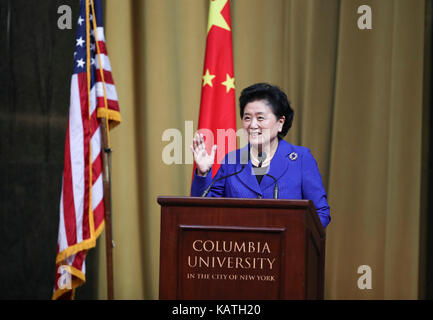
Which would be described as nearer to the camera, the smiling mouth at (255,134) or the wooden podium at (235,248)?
the wooden podium at (235,248)

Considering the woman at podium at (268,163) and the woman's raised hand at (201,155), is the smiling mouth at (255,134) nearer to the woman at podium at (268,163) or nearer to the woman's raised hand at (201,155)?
the woman at podium at (268,163)

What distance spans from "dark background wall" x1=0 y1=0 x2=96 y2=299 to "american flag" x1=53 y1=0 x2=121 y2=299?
1152 millimetres

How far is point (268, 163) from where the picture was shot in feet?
8.50

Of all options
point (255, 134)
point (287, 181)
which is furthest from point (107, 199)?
point (287, 181)

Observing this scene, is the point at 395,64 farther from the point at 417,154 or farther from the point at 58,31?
the point at 58,31

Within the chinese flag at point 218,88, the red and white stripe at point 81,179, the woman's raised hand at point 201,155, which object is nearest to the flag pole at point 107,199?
the red and white stripe at point 81,179

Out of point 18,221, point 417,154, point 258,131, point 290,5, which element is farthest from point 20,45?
point 417,154

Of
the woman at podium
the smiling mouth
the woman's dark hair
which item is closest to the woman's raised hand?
the woman at podium

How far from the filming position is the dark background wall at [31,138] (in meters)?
4.43

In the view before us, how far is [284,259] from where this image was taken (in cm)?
183

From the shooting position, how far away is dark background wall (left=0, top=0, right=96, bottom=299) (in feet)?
14.5

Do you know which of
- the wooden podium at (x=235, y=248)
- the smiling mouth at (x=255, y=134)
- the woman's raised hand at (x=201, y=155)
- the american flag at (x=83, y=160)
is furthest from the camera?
the american flag at (x=83, y=160)

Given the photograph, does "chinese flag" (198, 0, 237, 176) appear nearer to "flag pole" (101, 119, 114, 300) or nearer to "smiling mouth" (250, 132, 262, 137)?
"flag pole" (101, 119, 114, 300)

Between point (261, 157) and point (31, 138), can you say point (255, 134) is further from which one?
point (31, 138)
